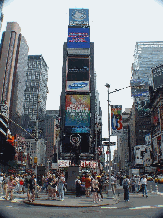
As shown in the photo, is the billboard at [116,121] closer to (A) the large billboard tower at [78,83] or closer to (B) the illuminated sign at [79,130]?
(A) the large billboard tower at [78,83]

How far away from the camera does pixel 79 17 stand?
8631 cm

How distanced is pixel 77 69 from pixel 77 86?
27.2 ft

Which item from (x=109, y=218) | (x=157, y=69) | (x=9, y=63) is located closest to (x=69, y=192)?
(x=109, y=218)

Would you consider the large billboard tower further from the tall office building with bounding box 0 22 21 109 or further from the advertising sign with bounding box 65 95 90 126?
the tall office building with bounding box 0 22 21 109

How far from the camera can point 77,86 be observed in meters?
69.7

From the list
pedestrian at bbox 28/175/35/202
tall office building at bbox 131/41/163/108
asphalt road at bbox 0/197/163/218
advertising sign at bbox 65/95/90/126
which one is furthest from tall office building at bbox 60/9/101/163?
tall office building at bbox 131/41/163/108

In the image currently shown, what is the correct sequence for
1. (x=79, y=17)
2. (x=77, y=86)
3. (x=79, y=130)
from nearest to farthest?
(x=77, y=86)
(x=79, y=130)
(x=79, y=17)

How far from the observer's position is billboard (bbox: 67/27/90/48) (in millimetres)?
75562

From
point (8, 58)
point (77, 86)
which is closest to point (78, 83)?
point (77, 86)

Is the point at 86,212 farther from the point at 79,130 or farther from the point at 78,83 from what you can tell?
the point at 79,130

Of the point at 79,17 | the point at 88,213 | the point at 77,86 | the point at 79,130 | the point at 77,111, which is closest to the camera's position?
the point at 88,213

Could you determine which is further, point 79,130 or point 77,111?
point 79,130

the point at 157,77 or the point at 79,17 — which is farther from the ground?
the point at 79,17

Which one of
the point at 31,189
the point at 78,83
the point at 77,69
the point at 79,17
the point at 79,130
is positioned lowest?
the point at 31,189
